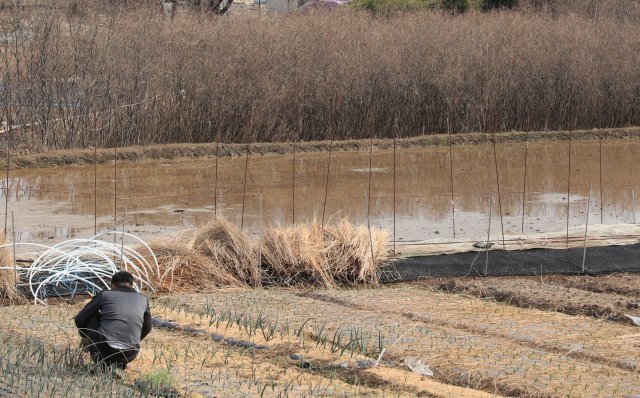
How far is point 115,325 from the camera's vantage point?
7.38 meters

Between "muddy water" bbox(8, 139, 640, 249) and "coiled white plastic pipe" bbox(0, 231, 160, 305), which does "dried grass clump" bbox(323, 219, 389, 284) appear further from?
"coiled white plastic pipe" bbox(0, 231, 160, 305)

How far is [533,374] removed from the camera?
796cm

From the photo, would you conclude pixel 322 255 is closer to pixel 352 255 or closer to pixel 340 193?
pixel 352 255

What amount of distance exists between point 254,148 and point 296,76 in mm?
2116

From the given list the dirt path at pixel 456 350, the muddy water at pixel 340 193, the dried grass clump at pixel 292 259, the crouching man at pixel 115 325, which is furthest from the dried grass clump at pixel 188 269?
the crouching man at pixel 115 325

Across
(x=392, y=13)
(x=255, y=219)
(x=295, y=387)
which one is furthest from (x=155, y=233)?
(x=392, y=13)

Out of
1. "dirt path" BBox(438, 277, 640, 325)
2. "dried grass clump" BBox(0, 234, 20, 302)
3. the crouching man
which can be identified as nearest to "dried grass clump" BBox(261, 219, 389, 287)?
"dirt path" BBox(438, 277, 640, 325)

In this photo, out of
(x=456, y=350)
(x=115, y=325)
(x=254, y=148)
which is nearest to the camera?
(x=115, y=325)

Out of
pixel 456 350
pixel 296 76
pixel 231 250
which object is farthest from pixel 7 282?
pixel 296 76

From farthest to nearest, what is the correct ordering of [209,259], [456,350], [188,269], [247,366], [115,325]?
[209,259], [188,269], [456,350], [247,366], [115,325]

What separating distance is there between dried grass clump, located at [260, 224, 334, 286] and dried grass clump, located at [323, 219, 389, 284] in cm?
→ 11

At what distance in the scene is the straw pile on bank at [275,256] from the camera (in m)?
11.4

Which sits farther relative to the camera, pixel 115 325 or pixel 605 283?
pixel 605 283

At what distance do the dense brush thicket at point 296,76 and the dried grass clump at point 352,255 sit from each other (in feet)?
29.2
